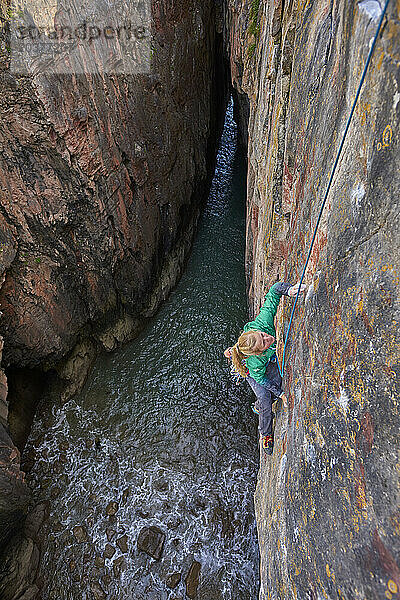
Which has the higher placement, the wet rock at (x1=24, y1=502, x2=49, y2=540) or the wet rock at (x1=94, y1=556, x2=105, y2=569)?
the wet rock at (x1=24, y1=502, x2=49, y2=540)

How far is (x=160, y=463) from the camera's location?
8492 millimetres

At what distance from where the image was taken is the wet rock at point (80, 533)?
299 inches

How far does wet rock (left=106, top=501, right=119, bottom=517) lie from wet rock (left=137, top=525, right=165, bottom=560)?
70cm

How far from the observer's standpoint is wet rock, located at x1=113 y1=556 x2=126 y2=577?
7208 mm

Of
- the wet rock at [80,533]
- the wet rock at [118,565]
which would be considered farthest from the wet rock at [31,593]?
the wet rock at [118,565]

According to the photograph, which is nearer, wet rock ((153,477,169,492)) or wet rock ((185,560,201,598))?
wet rock ((185,560,201,598))

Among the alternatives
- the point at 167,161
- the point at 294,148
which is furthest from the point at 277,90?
the point at 167,161

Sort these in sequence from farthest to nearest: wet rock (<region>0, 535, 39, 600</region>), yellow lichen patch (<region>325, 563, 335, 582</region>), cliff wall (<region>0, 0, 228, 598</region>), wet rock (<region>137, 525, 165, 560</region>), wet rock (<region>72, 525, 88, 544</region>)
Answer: wet rock (<region>72, 525, 88, 544</region>), wet rock (<region>137, 525, 165, 560</region>), cliff wall (<region>0, 0, 228, 598</region>), wet rock (<region>0, 535, 39, 600</region>), yellow lichen patch (<region>325, 563, 335, 582</region>)

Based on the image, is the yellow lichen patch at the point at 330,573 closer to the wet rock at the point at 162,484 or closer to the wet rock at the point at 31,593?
the wet rock at the point at 162,484

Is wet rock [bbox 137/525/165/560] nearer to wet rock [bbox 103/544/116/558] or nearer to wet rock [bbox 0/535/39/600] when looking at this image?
wet rock [bbox 103/544/116/558]

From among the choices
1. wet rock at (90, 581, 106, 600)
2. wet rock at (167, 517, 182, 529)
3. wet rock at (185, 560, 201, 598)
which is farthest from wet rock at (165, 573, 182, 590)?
wet rock at (90, 581, 106, 600)

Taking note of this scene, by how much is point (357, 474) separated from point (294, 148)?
3554mm

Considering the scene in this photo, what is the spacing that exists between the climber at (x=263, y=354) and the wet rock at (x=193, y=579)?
4.48 meters

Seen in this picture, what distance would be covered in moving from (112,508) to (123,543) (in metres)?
0.69
